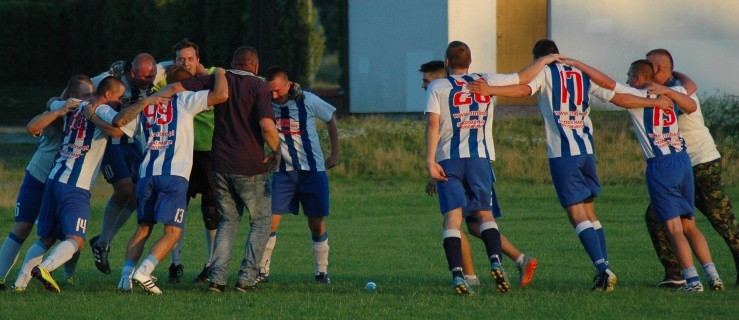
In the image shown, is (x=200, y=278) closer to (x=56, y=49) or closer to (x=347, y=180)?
(x=347, y=180)

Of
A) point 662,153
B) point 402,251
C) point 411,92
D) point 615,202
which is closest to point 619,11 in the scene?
point 411,92

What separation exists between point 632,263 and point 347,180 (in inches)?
444

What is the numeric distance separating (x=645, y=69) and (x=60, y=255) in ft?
17.3

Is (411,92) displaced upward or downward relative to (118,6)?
downward

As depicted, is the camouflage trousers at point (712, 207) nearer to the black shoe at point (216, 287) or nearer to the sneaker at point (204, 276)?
the black shoe at point (216, 287)

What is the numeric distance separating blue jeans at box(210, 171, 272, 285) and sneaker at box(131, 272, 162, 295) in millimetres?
521

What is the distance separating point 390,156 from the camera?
2375cm

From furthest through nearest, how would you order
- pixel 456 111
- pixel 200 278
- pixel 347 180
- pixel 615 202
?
pixel 347 180, pixel 615 202, pixel 200 278, pixel 456 111

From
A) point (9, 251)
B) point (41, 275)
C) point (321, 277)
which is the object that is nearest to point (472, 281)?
point (321, 277)

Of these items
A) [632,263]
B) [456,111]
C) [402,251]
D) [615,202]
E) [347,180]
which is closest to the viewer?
[456,111]

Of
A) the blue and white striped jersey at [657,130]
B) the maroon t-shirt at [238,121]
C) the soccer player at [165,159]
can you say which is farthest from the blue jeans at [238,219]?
the blue and white striped jersey at [657,130]

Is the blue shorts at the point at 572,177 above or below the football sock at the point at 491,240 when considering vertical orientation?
above

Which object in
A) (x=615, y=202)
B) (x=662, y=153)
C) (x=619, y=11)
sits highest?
(x=619, y=11)

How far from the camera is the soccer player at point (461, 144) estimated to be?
9.75 m
